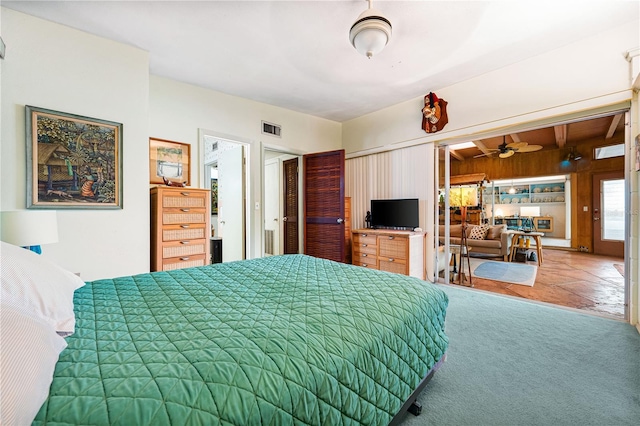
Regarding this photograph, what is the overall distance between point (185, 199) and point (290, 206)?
8.17 feet

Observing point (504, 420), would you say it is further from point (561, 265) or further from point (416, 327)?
point (561, 265)

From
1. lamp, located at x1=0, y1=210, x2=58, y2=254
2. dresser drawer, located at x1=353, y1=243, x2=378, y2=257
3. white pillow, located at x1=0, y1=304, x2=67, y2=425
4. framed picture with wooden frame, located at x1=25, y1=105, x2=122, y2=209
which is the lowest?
dresser drawer, located at x1=353, y1=243, x2=378, y2=257

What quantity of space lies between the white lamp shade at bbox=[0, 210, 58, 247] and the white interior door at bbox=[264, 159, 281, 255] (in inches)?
148

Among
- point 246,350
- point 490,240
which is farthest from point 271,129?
point 490,240

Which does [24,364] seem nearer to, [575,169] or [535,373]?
[535,373]

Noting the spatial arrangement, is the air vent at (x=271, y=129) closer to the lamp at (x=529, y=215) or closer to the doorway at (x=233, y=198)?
the doorway at (x=233, y=198)

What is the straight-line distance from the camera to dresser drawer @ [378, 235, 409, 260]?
12.4 ft

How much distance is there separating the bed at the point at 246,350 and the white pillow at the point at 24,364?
40 millimetres

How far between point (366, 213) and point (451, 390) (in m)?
3.40

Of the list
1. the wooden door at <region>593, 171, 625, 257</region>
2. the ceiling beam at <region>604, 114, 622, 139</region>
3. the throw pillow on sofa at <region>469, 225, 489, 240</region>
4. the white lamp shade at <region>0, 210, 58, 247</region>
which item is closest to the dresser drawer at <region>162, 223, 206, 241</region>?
the white lamp shade at <region>0, 210, 58, 247</region>

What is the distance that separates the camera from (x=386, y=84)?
11.9 feet

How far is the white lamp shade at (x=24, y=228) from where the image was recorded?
1812 mm

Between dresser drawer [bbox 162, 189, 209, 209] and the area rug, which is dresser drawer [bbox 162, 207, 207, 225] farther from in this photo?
the area rug

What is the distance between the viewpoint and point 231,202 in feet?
15.4
